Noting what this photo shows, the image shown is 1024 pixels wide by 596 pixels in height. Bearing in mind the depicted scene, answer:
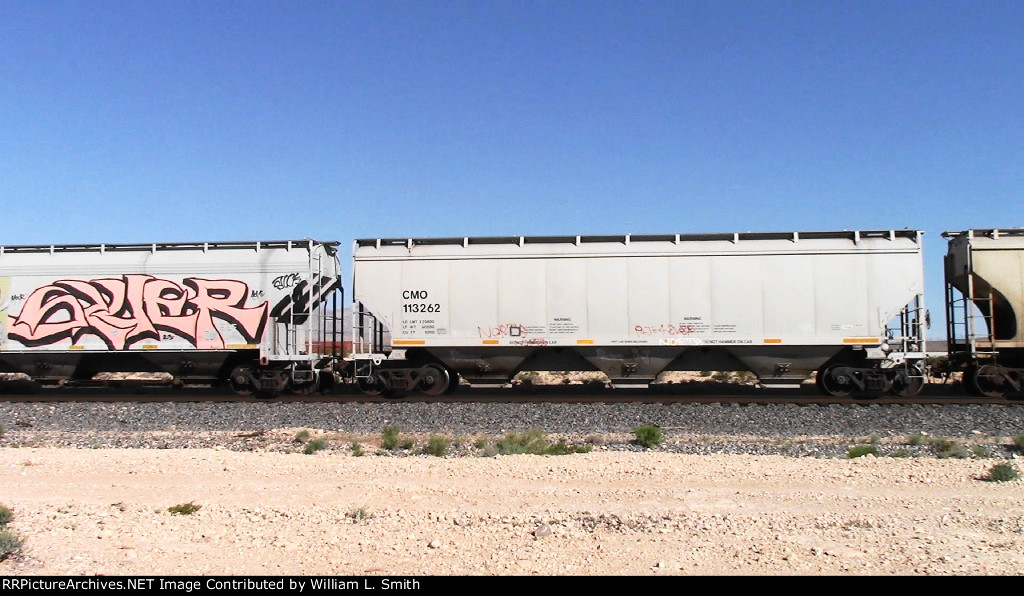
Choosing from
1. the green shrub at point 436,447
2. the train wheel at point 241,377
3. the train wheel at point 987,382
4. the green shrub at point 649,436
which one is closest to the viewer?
the green shrub at point 436,447

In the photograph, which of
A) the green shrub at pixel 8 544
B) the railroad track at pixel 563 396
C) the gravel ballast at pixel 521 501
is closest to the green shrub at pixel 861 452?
the gravel ballast at pixel 521 501

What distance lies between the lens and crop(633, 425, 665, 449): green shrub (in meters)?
11.2

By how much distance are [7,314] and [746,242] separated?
1886 cm

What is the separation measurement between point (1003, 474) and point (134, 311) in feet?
59.9

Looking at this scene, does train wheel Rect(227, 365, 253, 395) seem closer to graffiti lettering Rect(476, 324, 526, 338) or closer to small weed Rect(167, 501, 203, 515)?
graffiti lettering Rect(476, 324, 526, 338)

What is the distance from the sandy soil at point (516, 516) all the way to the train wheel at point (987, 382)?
8.26m

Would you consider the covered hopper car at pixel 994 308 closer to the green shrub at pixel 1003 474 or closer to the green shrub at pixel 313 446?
the green shrub at pixel 1003 474

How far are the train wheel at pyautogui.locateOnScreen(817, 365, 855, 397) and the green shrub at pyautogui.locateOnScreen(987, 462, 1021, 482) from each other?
8254 millimetres

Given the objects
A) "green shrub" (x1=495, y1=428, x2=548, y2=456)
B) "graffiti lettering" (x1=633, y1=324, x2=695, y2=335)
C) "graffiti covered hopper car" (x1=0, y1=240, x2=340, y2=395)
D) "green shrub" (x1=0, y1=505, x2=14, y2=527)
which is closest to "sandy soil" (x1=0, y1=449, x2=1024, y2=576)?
"green shrub" (x1=0, y1=505, x2=14, y2=527)

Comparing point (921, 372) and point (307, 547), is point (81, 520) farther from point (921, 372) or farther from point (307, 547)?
point (921, 372)

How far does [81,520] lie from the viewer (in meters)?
6.78

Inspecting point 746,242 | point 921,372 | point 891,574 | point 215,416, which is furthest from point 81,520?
point 921,372

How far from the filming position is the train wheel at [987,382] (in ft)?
53.4

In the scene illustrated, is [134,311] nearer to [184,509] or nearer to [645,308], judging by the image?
[184,509]
